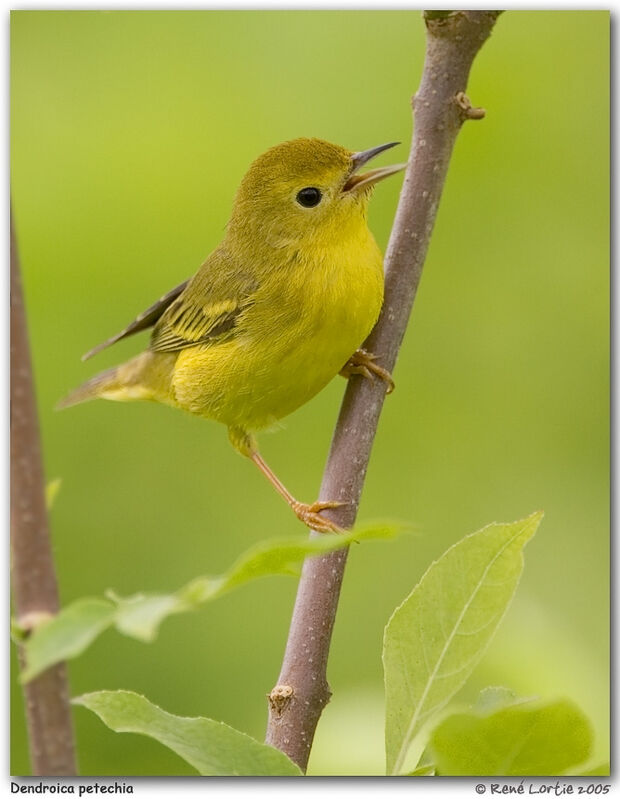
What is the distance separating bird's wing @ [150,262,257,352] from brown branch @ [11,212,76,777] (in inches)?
69.2

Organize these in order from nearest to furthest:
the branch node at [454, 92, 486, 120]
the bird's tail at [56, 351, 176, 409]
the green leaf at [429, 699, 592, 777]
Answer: the green leaf at [429, 699, 592, 777]
the branch node at [454, 92, 486, 120]
the bird's tail at [56, 351, 176, 409]

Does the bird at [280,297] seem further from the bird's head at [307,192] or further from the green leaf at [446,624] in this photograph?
the green leaf at [446,624]

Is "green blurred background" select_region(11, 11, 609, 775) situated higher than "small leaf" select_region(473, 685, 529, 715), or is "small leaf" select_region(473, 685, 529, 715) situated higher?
"green blurred background" select_region(11, 11, 609, 775)

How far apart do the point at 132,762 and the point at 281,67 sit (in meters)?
1.64

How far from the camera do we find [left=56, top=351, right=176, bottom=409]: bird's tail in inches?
113

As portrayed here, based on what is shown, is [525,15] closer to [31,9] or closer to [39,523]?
[31,9]

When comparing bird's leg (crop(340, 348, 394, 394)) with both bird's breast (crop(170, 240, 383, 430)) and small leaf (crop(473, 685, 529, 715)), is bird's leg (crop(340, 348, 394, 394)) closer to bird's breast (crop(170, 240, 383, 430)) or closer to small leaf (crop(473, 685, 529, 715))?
bird's breast (crop(170, 240, 383, 430))

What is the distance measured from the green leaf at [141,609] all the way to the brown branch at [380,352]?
61 centimetres

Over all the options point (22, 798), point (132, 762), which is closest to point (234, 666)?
point (132, 762)

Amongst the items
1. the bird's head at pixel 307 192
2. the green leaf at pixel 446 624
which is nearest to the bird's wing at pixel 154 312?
the bird's head at pixel 307 192

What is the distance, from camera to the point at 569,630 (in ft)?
6.59

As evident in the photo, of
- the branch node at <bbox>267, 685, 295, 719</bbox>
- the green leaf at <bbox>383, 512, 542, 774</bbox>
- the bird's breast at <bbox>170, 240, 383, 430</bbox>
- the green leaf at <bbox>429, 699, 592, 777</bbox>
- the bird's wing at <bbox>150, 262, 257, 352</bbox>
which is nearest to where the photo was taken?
the green leaf at <bbox>429, 699, 592, 777</bbox>

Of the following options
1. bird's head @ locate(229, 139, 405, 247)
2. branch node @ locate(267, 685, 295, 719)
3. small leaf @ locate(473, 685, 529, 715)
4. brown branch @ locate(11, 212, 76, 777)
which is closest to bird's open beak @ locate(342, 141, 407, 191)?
bird's head @ locate(229, 139, 405, 247)

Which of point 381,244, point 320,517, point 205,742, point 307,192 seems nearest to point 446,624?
point 205,742
